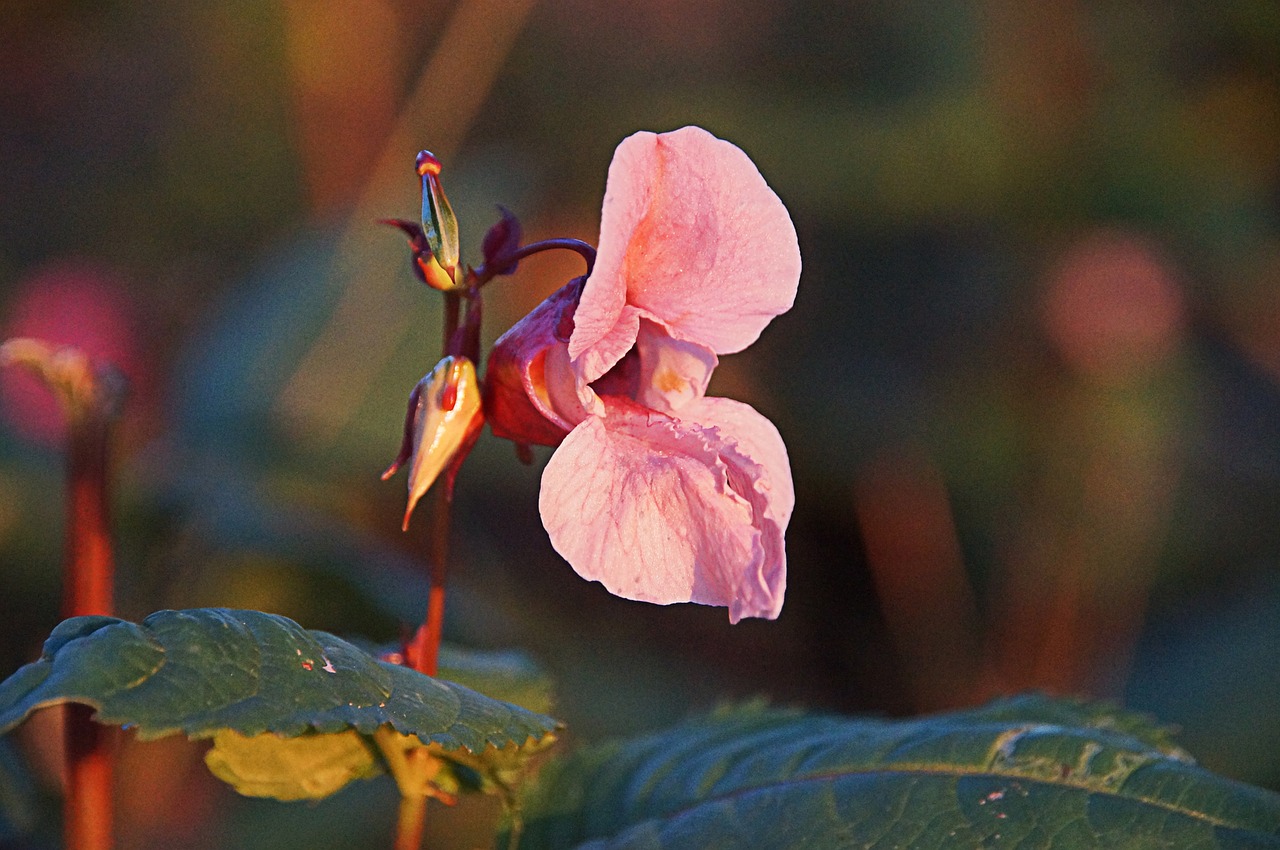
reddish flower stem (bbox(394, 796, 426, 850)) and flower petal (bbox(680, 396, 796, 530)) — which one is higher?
flower petal (bbox(680, 396, 796, 530))

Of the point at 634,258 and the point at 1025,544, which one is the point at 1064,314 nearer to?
the point at 1025,544

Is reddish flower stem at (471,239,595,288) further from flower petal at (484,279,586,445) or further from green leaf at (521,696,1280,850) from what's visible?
green leaf at (521,696,1280,850)

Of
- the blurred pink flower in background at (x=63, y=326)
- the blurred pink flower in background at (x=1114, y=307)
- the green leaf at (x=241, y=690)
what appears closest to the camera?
the green leaf at (x=241, y=690)

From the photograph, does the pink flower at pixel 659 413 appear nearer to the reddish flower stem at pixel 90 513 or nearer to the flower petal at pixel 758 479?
the flower petal at pixel 758 479

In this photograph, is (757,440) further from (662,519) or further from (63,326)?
(63,326)

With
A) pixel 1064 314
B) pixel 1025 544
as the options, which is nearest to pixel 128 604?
pixel 1025 544

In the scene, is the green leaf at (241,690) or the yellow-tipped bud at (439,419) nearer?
the green leaf at (241,690)

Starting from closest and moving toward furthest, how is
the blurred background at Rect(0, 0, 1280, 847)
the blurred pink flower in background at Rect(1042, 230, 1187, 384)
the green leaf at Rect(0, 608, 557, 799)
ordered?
the green leaf at Rect(0, 608, 557, 799)
the blurred background at Rect(0, 0, 1280, 847)
the blurred pink flower in background at Rect(1042, 230, 1187, 384)

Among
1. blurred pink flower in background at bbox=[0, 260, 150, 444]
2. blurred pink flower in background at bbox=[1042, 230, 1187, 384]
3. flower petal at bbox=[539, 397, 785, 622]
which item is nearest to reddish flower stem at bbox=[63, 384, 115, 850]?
flower petal at bbox=[539, 397, 785, 622]

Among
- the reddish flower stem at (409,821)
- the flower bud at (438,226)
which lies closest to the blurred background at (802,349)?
the reddish flower stem at (409,821)
